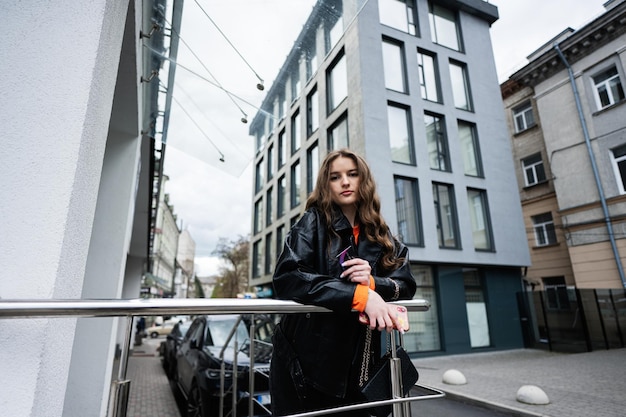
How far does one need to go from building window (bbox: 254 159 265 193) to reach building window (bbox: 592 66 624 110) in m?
20.0

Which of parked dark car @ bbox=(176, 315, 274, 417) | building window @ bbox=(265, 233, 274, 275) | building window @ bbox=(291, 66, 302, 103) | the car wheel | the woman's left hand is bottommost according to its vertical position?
the car wheel

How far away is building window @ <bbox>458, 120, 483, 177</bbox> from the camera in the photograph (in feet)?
50.6

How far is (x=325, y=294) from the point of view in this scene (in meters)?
1.47

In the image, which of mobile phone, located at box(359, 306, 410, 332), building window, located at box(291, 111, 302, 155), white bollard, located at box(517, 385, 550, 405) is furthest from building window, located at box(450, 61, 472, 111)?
mobile phone, located at box(359, 306, 410, 332)

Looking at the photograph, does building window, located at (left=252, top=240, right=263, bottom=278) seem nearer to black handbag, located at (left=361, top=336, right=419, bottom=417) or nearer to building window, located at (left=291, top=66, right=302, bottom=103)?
building window, located at (left=291, top=66, right=302, bottom=103)

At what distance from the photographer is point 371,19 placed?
46.6 ft

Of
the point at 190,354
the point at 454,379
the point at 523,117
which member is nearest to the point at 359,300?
the point at 190,354

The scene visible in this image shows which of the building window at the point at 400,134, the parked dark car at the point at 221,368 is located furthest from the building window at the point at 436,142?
the parked dark car at the point at 221,368

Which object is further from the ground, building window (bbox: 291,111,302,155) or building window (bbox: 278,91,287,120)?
building window (bbox: 291,111,302,155)

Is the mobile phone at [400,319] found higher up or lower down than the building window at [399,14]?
lower down

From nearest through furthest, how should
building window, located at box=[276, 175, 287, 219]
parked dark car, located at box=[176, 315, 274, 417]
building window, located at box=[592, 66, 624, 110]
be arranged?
1. parked dark car, located at box=[176, 315, 274, 417]
2. building window, located at box=[592, 66, 624, 110]
3. building window, located at box=[276, 175, 287, 219]

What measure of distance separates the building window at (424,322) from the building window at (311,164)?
270 inches

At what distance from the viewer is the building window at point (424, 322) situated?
12.3 m

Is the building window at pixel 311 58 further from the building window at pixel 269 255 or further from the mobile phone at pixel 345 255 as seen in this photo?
the building window at pixel 269 255
